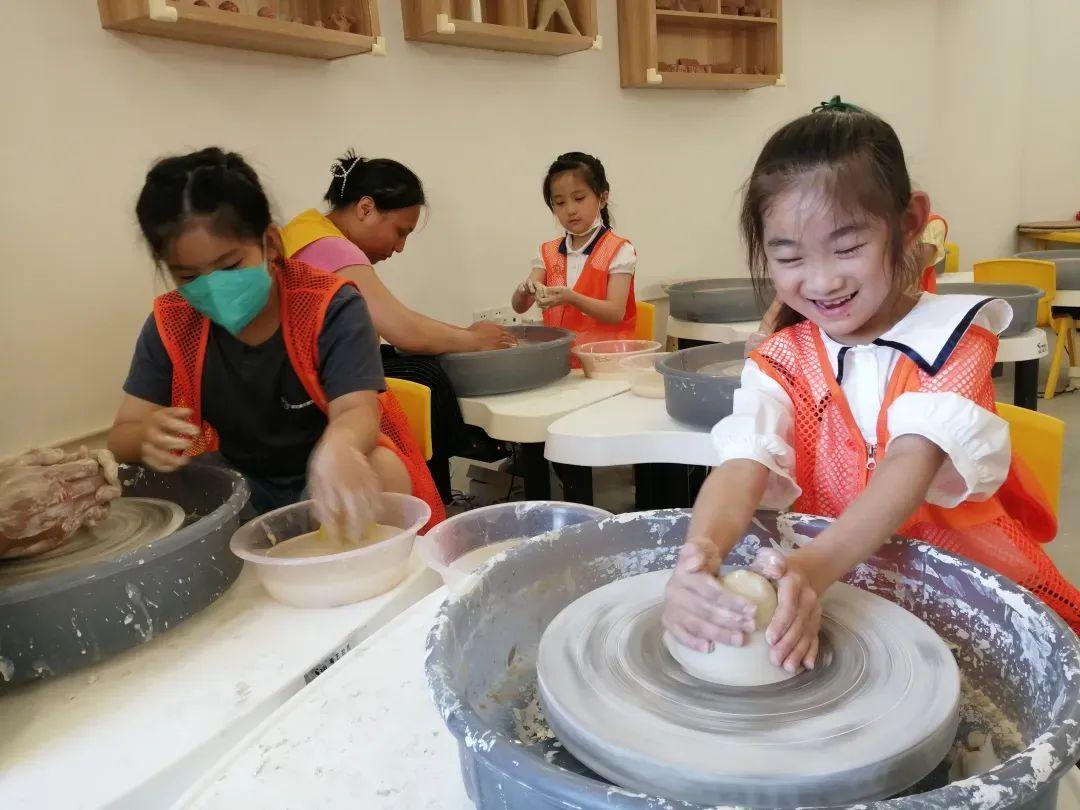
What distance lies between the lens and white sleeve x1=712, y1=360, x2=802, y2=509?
0.98 metres

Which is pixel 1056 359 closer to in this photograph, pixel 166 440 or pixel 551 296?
pixel 551 296

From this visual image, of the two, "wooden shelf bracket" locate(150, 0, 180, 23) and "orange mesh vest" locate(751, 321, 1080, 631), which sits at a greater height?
"wooden shelf bracket" locate(150, 0, 180, 23)

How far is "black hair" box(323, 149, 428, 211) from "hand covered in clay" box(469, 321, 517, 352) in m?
0.39

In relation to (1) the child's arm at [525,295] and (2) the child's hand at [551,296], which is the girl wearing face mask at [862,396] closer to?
(2) the child's hand at [551,296]

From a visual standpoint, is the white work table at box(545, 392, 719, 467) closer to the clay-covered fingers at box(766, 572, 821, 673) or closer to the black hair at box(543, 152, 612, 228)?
the clay-covered fingers at box(766, 572, 821, 673)

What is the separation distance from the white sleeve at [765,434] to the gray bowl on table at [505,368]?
86 centimetres

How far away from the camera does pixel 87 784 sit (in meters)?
0.68

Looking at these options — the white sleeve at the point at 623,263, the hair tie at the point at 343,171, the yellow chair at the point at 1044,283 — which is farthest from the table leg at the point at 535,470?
the yellow chair at the point at 1044,283

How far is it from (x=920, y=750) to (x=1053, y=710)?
3.7 inches

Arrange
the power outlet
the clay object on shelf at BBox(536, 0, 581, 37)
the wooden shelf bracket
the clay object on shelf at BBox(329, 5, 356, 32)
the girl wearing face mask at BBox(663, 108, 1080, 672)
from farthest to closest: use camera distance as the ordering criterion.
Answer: the power outlet < the clay object on shelf at BBox(536, 0, 581, 37) < the clay object on shelf at BBox(329, 5, 356, 32) < the wooden shelf bracket < the girl wearing face mask at BBox(663, 108, 1080, 672)

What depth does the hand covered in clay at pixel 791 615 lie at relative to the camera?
67 cm

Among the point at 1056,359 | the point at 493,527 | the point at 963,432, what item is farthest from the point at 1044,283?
the point at 493,527

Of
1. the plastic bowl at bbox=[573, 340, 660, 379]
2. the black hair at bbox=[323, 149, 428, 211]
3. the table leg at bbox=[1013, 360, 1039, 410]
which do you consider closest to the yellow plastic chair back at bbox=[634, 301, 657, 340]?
the plastic bowl at bbox=[573, 340, 660, 379]

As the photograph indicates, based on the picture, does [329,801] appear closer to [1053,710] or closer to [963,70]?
[1053,710]
